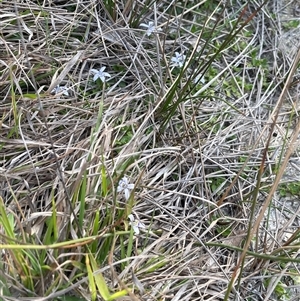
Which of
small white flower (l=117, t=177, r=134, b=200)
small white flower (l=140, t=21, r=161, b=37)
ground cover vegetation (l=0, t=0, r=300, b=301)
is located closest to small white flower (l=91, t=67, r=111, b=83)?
ground cover vegetation (l=0, t=0, r=300, b=301)

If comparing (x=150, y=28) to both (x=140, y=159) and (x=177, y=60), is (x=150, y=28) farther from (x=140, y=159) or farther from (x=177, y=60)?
(x=140, y=159)

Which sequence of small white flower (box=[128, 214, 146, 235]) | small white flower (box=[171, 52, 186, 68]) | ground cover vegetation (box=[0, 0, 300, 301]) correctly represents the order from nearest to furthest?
ground cover vegetation (box=[0, 0, 300, 301])
small white flower (box=[128, 214, 146, 235])
small white flower (box=[171, 52, 186, 68])

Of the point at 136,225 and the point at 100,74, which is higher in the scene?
the point at 100,74

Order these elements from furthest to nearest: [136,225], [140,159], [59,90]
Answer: [59,90] < [140,159] < [136,225]

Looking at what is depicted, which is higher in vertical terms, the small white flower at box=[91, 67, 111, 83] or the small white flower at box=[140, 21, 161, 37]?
the small white flower at box=[140, 21, 161, 37]

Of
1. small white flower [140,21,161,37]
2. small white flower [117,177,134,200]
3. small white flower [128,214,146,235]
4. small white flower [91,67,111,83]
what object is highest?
small white flower [140,21,161,37]

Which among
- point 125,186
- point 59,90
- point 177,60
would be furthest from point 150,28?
point 125,186

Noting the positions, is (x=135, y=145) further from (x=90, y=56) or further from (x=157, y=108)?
(x=90, y=56)

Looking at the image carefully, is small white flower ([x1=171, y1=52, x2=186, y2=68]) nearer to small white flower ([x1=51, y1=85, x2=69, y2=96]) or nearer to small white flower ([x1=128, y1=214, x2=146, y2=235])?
small white flower ([x1=51, y1=85, x2=69, y2=96])
